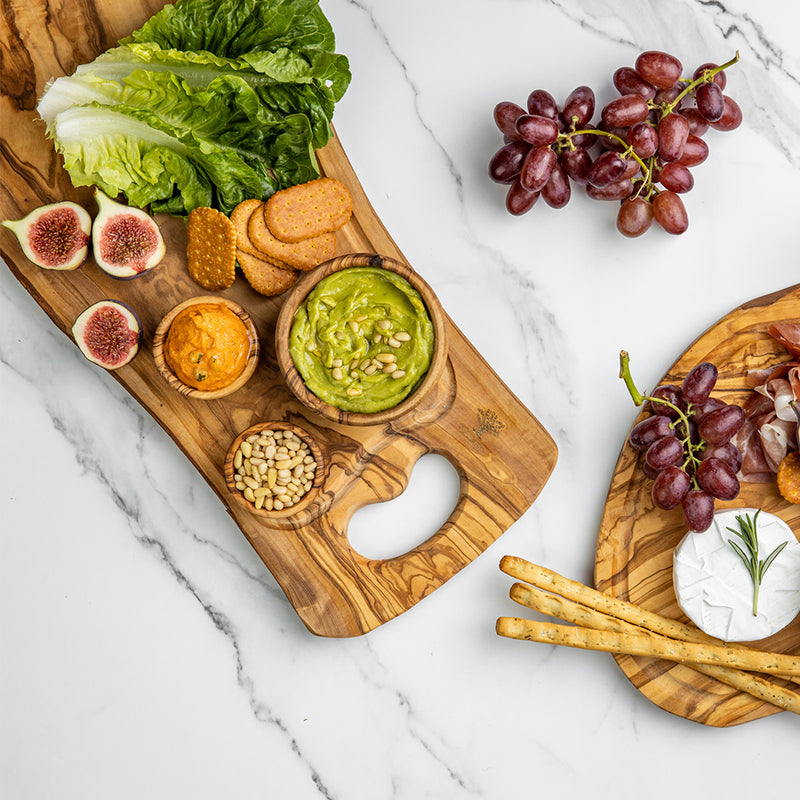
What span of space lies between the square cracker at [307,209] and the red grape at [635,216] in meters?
0.86

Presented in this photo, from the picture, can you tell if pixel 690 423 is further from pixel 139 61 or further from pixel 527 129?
pixel 139 61

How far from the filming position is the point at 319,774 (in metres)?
2.46

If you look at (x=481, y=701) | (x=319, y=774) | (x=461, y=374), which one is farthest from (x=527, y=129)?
(x=319, y=774)

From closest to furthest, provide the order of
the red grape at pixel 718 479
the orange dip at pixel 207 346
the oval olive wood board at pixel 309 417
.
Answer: the orange dip at pixel 207 346, the red grape at pixel 718 479, the oval olive wood board at pixel 309 417

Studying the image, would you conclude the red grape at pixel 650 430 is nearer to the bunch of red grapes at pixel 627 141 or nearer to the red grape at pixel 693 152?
the bunch of red grapes at pixel 627 141

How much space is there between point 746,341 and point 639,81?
0.87 m

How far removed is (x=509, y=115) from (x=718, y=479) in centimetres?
125

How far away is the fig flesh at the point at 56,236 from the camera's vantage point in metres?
2.18

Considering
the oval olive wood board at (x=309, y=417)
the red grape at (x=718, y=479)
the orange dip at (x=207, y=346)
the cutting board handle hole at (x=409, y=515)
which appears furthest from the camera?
the cutting board handle hole at (x=409, y=515)

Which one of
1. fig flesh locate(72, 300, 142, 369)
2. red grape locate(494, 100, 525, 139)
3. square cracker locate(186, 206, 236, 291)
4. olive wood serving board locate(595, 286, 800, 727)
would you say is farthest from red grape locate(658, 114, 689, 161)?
fig flesh locate(72, 300, 142, 369)

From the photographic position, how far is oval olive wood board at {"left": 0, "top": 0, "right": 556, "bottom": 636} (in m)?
2.26

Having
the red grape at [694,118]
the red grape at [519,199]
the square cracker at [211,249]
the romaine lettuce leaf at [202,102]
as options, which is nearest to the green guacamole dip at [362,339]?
the square cracker at [211,249]

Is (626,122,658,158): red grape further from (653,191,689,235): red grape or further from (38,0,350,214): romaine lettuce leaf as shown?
(38,0,350,214): romaine lettuce leaf

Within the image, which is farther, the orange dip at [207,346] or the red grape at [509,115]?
the red grape at [509,115]
